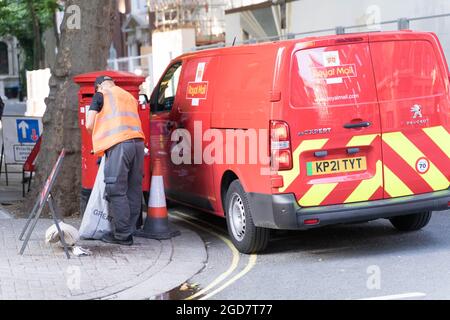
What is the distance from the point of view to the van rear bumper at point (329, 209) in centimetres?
732

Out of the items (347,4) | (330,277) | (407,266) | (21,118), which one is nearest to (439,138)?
(407,266)

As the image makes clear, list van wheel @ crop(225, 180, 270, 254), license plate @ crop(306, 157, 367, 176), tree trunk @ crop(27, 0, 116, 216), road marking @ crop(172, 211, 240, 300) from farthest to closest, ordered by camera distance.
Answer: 1. tree trunk @ crop(27, 0, 116, 216)
2. van wheel @ crop(225, 180, 270, 254)
3. license plate @ crop(306, 157, 367, 176)
4. road marking @ crop(172, 211, 240, 300)

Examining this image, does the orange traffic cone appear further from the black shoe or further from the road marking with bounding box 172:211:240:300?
the road marking with bounding box 172:211:240:300

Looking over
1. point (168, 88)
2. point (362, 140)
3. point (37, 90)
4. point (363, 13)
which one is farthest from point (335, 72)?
point (37, 90)

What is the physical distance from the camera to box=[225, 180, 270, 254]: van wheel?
784 centimetres

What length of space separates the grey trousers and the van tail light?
169 cm

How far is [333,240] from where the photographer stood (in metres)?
8.52

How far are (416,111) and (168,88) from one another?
3.50 m

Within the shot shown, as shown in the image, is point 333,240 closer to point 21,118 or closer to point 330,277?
point 330,277

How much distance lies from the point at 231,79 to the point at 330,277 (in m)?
2.37

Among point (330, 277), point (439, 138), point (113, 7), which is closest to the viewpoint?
point (330, 277)

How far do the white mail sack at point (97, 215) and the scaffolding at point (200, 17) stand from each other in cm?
2204

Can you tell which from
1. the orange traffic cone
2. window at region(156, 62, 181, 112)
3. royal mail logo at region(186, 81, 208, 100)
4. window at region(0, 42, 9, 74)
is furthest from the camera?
window at region(0, 42, 9, 74)

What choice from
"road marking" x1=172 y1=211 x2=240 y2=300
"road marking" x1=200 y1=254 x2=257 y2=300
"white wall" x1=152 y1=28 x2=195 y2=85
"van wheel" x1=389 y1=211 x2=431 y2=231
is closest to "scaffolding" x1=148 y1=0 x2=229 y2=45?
"white wall" x1=152 y1=28 x2=195 y2=85
